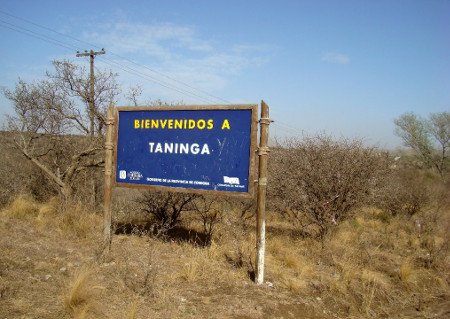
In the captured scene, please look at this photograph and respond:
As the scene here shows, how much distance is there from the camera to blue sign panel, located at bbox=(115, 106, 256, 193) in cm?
534

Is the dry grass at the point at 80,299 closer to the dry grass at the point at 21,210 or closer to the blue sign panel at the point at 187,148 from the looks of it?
the blue sign panel at the point at 187,148

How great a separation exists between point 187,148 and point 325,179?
334 centimetres

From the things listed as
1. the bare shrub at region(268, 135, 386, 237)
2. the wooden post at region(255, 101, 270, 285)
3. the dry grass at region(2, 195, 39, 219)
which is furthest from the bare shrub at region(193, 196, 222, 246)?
the dry grass at region(2, 195, 39, 219)

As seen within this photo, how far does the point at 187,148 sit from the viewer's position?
228 inches

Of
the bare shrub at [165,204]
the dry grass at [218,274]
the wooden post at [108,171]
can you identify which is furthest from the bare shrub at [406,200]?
the wooden post at [108,171]

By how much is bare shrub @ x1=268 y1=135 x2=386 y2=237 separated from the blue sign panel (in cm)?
295

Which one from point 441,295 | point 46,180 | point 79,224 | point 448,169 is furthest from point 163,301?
point 448,169

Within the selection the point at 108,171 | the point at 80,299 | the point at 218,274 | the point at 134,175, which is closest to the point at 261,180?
the point at 218,274

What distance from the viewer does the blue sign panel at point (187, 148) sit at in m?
5.34

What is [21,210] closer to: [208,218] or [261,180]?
[208,218]

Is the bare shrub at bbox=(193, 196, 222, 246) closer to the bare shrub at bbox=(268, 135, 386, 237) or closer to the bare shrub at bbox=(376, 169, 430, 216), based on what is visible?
the bare shrub at bbox=(268, 135, 386, 237)

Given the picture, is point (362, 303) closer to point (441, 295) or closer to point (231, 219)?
point (441, 295)

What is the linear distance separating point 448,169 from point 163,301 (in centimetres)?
3181

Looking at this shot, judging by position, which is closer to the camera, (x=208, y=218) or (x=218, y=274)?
(x=218, y=274)
